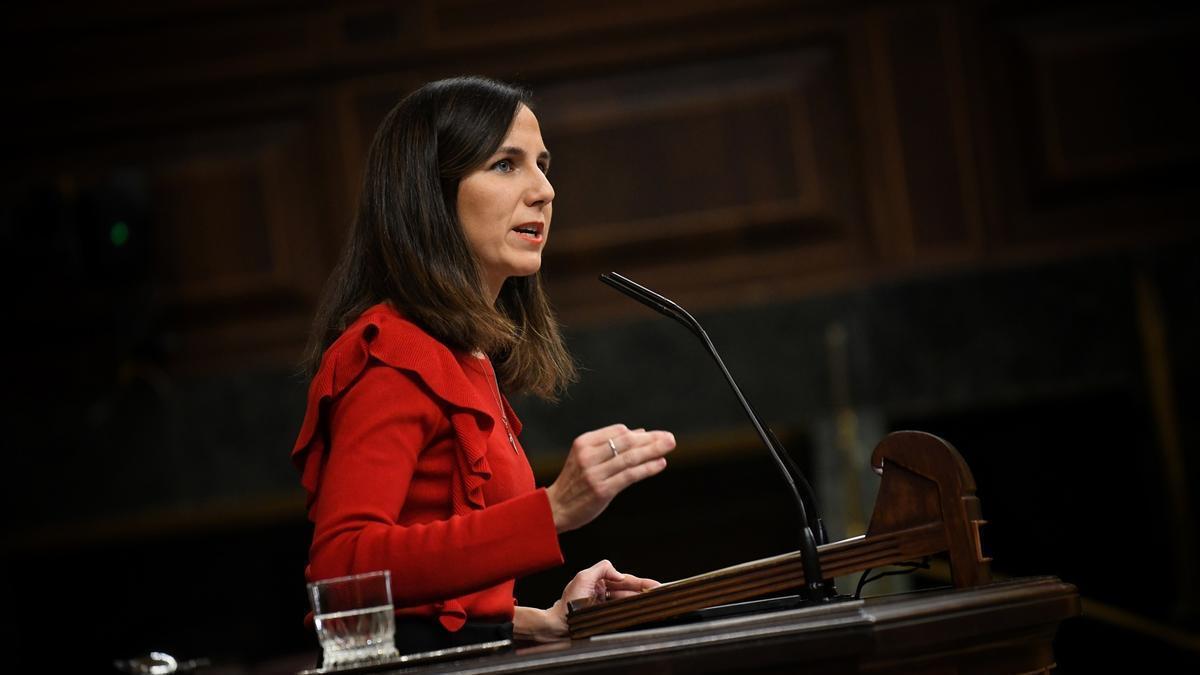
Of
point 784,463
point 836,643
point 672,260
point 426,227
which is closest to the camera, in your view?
point 836,643

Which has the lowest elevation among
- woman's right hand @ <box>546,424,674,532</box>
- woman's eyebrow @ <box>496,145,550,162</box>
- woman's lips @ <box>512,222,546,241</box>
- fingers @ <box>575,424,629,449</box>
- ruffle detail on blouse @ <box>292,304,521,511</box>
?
woman's right hand @ <box>546,424,674,532</box>

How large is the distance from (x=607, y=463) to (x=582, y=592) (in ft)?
1.14

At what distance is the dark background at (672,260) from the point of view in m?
3.87

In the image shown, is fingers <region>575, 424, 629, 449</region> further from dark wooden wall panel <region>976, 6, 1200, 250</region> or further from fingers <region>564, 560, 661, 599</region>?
dark wooden wall panel <region>976, 6, 1200, 250</region>

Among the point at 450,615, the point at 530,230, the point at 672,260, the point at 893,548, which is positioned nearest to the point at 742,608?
the point at 893,548

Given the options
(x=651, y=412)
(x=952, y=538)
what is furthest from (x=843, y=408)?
(x=952, y=538)

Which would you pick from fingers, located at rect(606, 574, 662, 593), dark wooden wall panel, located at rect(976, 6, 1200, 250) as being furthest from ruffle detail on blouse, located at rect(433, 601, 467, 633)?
dark wooden wall panel, located at rect(976, 6, 1200, 250)

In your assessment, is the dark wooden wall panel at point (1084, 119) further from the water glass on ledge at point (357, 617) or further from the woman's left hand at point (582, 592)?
the water glass on ledge at point (357, 617)

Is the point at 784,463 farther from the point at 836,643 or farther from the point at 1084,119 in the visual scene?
the point at 1084,119

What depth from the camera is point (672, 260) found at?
13.0ft

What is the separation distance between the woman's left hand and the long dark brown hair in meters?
0.29

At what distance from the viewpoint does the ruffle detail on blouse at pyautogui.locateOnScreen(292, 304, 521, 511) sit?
4.97 ft

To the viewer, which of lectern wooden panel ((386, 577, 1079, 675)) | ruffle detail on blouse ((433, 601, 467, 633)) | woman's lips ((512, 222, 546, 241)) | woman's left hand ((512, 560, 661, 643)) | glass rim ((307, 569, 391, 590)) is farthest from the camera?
woman's lips ((512, 222, 546, 241))

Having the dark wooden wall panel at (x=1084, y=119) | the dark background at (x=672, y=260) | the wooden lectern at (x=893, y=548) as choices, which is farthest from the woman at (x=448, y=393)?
the dark wooden wall panel at (x=1084, y=119)
